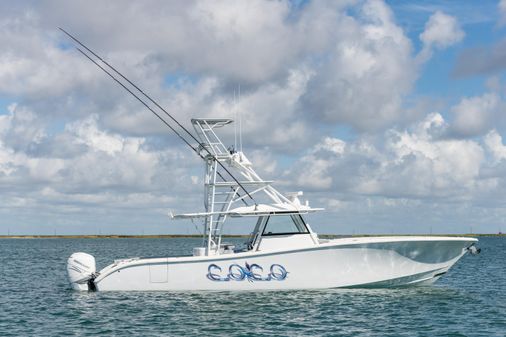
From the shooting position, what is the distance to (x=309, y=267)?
23.0 metres

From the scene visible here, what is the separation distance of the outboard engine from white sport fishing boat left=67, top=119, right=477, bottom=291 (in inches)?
27.1

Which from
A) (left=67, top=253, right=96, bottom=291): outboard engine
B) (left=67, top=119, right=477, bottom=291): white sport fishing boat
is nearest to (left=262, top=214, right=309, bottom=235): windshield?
(left=67, top=119, right=477, bottom=291): white sport fishing boat

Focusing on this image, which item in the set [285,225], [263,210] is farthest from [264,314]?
[263,210]

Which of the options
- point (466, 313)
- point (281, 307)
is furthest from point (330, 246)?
point (466, 313)

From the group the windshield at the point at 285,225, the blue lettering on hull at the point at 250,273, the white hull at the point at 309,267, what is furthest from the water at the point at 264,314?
the windshield at the point at 285,225

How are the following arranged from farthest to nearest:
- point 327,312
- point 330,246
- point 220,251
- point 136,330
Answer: point 220,251, point 330,246, point 327,312, point 136,330

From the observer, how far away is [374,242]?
22.9 m

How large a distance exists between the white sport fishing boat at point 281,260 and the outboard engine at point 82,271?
2.26 feet

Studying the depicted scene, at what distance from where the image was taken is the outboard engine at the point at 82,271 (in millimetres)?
25344

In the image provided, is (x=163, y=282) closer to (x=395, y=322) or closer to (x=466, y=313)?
(x=395, y=322)

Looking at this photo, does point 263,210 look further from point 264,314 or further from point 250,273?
point 264,314

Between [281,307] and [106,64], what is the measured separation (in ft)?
34.3

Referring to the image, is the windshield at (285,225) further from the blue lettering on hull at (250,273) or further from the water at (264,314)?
the water at (264,314)

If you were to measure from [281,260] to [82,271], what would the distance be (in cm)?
Result: 799
